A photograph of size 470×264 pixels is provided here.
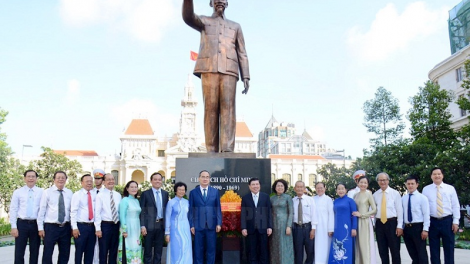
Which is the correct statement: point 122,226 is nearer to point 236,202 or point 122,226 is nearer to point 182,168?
point 182,168

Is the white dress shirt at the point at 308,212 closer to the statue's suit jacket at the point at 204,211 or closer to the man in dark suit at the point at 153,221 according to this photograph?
the statue's suit jacket at the point at 204,211

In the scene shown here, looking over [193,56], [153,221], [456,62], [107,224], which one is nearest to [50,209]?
[107,224]

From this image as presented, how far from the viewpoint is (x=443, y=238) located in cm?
591

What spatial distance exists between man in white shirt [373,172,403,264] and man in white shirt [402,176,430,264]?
12 cm

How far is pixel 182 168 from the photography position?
602 cm

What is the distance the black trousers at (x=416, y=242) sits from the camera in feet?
19.1

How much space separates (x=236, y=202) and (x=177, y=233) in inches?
37.3

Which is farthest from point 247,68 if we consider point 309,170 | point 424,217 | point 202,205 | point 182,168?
point 309,170

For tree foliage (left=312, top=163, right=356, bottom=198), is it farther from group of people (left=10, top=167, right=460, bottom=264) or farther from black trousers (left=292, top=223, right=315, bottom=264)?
black trousers (left=292, top=223, right=315, bottom=264)

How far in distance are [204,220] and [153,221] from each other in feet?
2.35

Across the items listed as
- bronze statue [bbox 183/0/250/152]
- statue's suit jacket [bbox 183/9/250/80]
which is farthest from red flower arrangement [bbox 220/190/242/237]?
statue's suit jacket [bbox 183/9/250/80]

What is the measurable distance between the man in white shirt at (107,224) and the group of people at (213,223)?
14 millimetres

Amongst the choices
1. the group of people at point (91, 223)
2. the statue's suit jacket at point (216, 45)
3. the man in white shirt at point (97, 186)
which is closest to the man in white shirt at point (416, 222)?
the statue's suit jacket at point (216, 45)

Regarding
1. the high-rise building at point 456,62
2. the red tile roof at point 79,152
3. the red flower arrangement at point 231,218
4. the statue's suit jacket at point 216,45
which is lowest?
the red flower arrangement at point 231,218
